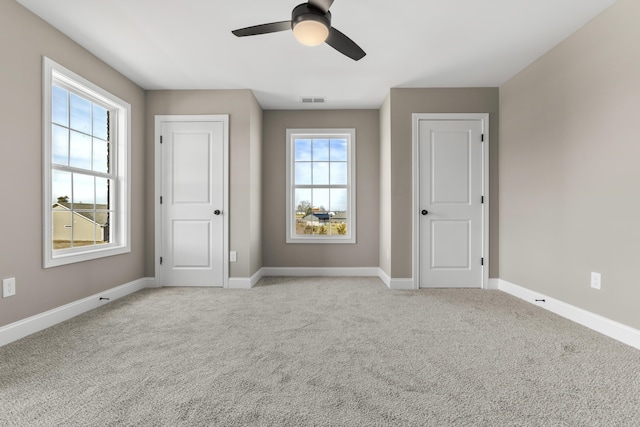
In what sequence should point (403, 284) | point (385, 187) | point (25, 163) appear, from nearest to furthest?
point (25, 163), point (403, 284), point (385, 187)

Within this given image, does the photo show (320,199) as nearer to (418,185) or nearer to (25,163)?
(418,185)

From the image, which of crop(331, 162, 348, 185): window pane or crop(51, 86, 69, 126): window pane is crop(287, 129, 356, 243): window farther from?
crop(51, 86, 69, 126): window pane

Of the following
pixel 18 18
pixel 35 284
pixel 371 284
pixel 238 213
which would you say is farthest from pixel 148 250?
pixel 371 284

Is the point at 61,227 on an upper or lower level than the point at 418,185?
lower

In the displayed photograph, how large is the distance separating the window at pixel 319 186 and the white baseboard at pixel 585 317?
7.70ft

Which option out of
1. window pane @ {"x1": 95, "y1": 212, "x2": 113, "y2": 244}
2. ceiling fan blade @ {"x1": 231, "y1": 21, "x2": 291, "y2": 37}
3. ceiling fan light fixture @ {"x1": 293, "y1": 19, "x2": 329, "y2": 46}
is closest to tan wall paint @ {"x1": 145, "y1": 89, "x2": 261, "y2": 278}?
window pane @ {"x1": 95, "y1": 212, "x2": 113, "y2": 244}

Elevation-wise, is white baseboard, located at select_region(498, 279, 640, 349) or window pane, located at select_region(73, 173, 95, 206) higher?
window pane, located at select_region(73, 173, 95, 206)

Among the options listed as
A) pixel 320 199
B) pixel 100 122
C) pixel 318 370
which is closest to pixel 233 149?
pixel 100 122

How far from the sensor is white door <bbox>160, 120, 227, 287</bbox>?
12.9 ft

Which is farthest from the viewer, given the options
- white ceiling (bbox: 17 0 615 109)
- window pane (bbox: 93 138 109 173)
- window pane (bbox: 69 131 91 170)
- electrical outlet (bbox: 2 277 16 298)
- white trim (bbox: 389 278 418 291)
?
white trim (bbox: 389 278 418 291)

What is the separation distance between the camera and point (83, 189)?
309 centimetres

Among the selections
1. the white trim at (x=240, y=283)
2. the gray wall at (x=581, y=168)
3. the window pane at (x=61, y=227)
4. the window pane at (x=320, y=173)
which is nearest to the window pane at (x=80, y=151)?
the window pane at (x=61, y=227)

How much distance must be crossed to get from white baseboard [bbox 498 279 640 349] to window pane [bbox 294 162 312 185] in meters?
3.01

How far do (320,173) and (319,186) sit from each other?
201mm
